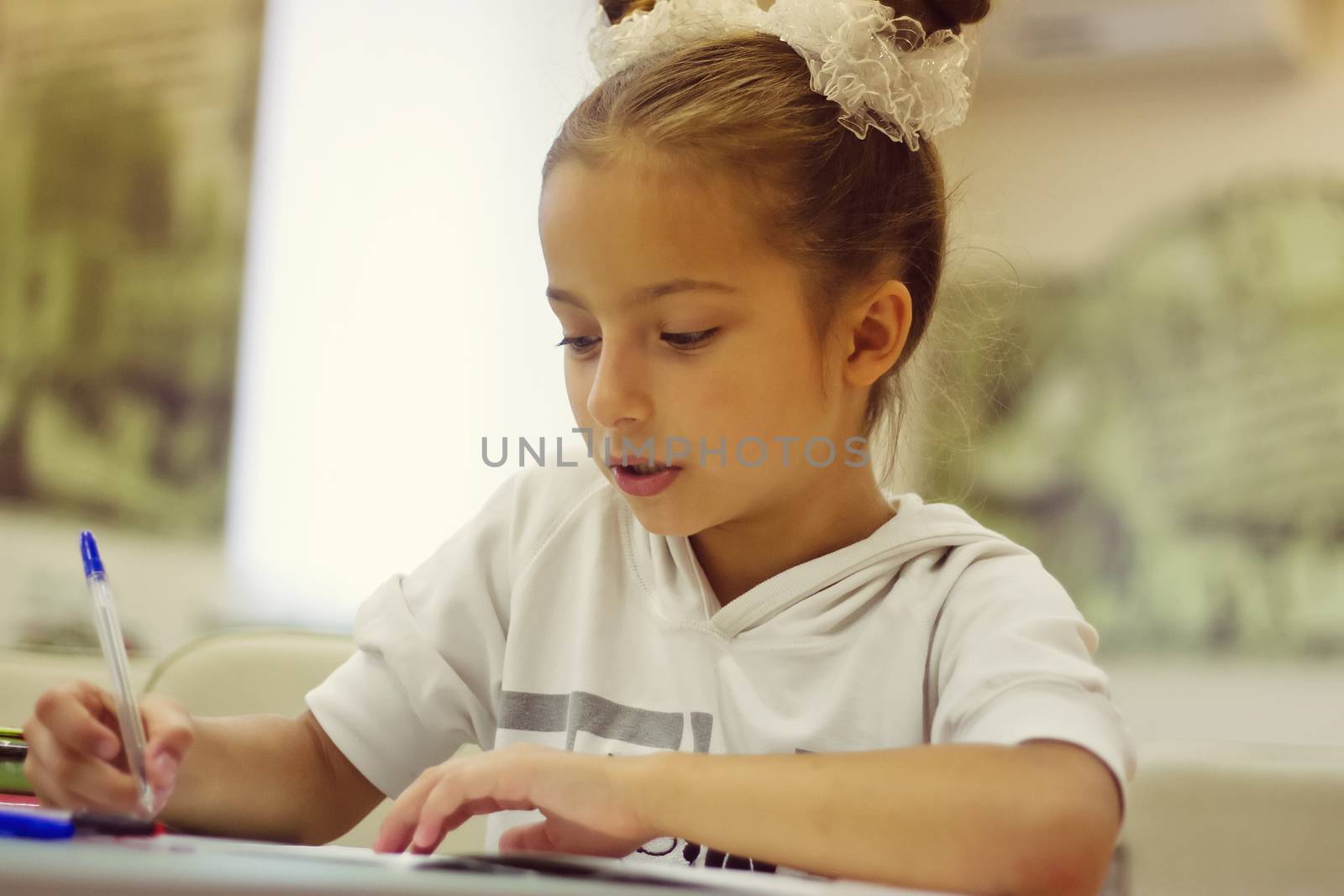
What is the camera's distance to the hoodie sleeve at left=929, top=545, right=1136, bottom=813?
2.27 feet

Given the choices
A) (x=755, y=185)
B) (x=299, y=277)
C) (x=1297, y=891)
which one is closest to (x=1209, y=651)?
(x=1297, y=891)

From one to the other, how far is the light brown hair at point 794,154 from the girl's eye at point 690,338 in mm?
83

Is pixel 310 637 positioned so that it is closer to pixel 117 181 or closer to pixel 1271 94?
pixel 117 181

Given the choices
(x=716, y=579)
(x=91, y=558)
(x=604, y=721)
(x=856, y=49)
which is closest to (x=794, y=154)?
(x=856, y=49)

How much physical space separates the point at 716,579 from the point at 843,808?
1.21 ft

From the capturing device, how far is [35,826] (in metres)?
0.51

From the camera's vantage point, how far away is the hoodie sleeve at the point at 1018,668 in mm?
693

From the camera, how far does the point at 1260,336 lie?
294 cm

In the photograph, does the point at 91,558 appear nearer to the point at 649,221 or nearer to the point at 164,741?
the point at 164,741

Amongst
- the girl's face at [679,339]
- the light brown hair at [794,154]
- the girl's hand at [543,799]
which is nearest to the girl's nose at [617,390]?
the girl's face at [679,339]

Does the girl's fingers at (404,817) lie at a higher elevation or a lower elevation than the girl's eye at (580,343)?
lower

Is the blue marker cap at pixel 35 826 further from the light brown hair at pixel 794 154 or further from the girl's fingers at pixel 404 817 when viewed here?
the light brown hair at pixel 794 154

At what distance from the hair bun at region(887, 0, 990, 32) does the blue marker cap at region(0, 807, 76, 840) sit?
831 mm

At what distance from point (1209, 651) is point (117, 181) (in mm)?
2569
